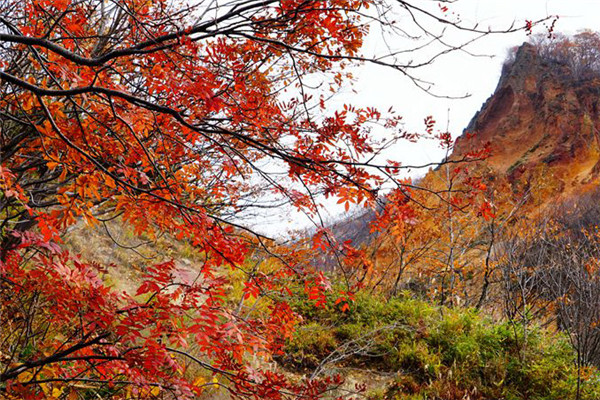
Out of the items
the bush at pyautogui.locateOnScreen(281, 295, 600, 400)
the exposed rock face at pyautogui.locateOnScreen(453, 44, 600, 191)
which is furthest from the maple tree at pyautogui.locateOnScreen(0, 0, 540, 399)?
A: the exposed rock face at pyautogui.locateOnScreen(453, 44, 600, 191)

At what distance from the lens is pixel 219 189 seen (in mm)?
5688

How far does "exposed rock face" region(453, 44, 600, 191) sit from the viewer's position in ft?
67.5

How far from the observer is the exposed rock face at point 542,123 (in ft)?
67.5

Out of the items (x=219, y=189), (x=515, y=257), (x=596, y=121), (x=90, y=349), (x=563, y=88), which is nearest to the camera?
(x=90, y=349)

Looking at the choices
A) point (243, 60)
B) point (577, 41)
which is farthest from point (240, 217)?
point (577, 41)

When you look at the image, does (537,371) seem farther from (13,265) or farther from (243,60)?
(13,265)

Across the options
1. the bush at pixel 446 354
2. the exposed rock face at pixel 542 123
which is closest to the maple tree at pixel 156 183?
the bush at pixel 446 354

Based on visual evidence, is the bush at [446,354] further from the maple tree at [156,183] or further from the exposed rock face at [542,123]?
the exposed rock face at [542,123]

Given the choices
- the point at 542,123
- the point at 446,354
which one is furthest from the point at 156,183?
the point at 542,123

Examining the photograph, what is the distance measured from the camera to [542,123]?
79.4 ft

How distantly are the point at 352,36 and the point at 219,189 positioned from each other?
3583mm

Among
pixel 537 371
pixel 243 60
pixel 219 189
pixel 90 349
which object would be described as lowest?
pixel 537 371

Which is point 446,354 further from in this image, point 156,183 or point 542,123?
point 542,123

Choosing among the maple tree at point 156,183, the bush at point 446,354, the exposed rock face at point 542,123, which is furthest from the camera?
the exposed rock face at point 542,123
